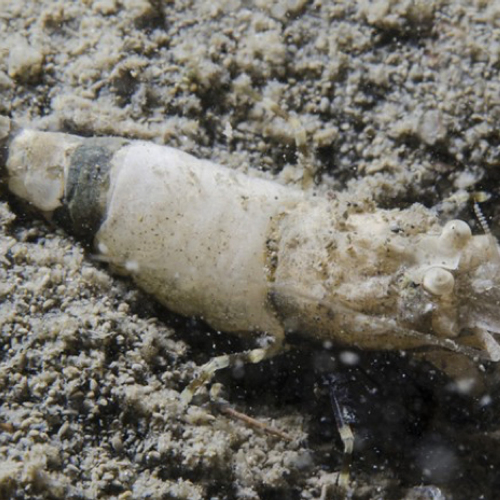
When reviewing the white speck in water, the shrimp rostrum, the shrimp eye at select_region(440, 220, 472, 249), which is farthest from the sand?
the shrimp eye at select_region(440, 220, 472, 249)

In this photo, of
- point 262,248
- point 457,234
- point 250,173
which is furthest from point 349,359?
point 250,173

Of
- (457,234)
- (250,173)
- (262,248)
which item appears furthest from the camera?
(250,173)

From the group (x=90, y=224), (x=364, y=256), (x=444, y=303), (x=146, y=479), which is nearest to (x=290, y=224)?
(x=364, y=256)

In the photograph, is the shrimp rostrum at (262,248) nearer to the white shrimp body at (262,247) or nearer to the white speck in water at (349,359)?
the white shrimp body at (262,247)

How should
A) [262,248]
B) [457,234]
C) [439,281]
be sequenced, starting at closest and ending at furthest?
[439,281]
[457,234]
[262,248]

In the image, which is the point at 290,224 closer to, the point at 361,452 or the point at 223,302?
the point at 223,302

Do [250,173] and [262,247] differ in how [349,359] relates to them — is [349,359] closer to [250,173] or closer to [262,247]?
[262,247]

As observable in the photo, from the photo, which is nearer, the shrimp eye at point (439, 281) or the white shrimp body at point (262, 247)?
the shrimp eye at point (439, 281)

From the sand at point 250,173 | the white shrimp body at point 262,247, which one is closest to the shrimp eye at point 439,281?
the white shrimp body at point 262,247
